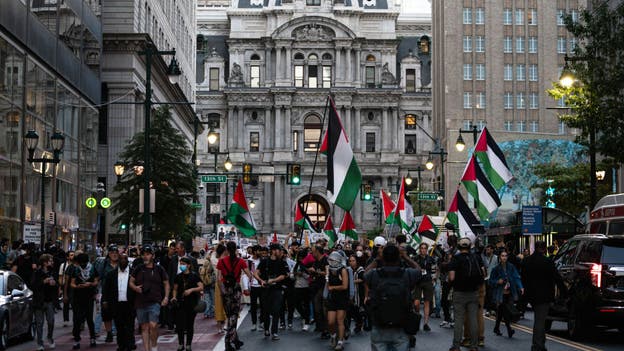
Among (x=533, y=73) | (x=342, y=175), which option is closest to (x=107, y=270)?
(x=342, y=175)

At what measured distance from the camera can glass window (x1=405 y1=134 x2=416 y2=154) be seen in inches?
4318

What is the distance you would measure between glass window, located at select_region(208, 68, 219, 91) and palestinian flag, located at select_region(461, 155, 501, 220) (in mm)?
81334

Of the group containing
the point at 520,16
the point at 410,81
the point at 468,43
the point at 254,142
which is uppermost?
the point at 520,16

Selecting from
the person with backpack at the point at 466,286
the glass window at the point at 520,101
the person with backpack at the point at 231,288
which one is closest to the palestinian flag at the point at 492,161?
the person with backpack at the point at 231,288

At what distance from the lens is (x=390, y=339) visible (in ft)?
38.8

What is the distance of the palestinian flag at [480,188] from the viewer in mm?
31422

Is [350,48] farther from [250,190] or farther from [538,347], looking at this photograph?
[538,347]

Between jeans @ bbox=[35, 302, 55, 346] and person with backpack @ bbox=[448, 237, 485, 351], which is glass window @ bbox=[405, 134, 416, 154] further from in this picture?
person with backpack @ bbox=[448, 237, 485, 351]

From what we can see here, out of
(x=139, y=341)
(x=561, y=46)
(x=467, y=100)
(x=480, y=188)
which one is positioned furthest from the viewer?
(x=561, y=46)

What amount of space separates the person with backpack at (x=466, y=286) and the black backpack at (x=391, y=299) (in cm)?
477

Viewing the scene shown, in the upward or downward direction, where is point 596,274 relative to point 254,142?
downward

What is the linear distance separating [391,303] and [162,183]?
2975cm

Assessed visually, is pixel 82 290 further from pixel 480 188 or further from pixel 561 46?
pixel 561 46

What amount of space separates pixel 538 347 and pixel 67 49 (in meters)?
29.6
